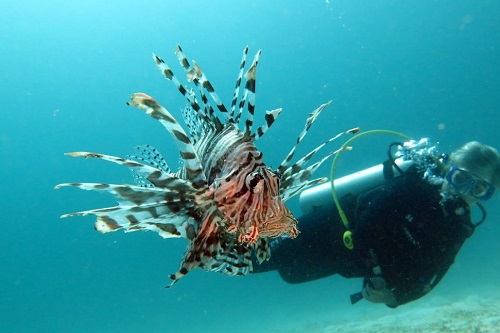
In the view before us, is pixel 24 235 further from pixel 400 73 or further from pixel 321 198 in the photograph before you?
pixel 321 198

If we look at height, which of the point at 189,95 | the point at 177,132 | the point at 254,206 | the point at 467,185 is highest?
the point at 189,95

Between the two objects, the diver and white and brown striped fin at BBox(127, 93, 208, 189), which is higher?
white and brown striped fin at BBox(127, 93, 208, 189)

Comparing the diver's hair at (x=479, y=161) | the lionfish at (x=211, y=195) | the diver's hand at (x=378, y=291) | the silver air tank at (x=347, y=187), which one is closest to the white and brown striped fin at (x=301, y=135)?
the lionfish at (x=211, y=195)

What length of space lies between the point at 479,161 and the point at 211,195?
483cm

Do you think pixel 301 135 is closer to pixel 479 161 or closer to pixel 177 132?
pixel 177 132

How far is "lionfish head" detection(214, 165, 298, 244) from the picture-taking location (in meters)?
1.72

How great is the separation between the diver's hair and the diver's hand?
1982 millimetres

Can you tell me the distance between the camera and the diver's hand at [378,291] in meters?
4.78

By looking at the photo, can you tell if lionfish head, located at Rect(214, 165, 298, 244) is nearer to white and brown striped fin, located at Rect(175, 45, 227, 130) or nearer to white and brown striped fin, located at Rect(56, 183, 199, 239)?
white and brown striped fin, located at Rect(56, 183, 199, 239)

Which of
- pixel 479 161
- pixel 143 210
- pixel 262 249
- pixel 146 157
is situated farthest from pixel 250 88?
pixel 479 161

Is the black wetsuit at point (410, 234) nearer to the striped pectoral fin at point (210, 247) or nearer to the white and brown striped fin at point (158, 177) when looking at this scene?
the striped pectoral fin at point (210, 247)

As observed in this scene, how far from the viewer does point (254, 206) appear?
1.74 metres

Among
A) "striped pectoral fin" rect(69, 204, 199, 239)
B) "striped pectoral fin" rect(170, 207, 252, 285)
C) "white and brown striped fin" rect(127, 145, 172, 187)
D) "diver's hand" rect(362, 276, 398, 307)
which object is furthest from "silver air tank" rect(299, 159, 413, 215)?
"striped pectoral fin" rect(69, 204, 199, 239)

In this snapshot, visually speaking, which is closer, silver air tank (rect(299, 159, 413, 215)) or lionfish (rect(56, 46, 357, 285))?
lionfish (rect(56, 46, 357, 285))
